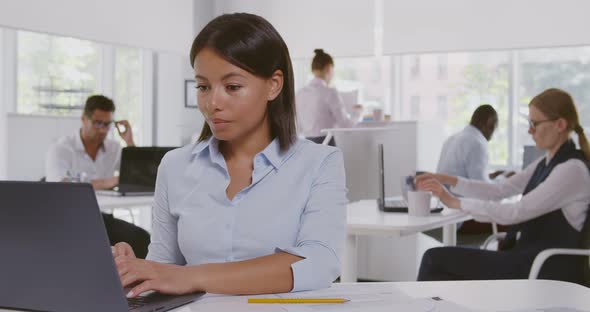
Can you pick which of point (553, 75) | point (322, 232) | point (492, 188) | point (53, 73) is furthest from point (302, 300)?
point (553, 75)

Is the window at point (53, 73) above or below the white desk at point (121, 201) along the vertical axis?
above

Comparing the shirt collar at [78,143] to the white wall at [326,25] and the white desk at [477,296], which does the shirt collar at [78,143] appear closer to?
the white desk at [477,296]

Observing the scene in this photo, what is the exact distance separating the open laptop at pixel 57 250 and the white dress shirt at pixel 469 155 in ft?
13.8

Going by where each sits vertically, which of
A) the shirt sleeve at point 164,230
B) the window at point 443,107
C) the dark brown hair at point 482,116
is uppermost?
the window at point 443,107

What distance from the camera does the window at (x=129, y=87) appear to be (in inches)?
319

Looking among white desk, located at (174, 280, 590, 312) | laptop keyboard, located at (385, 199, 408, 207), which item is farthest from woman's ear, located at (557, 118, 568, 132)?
white desk, located at (174, 280, 590, 312)

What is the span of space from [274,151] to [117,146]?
3497mm

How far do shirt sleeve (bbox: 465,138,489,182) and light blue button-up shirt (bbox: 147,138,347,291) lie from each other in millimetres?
3556

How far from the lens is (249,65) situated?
150 centimetres

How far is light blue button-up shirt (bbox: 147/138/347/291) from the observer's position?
154cm

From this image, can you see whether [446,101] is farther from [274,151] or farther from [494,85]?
[274,151]

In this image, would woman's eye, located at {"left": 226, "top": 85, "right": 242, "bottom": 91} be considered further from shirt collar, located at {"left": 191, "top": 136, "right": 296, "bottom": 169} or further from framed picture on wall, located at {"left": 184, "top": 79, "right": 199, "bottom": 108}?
framed picture on wall, located at {"left": 184, "top": 79, "right": 199, "bottom": 108}

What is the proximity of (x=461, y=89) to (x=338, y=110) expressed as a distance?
8.24 feet

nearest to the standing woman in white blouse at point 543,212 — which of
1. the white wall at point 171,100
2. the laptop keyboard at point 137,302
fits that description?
→ the laptop keyboard at point 137,302
